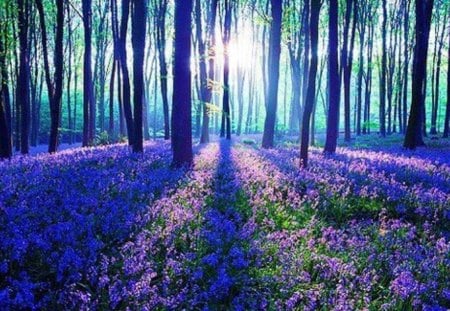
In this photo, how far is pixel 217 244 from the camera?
5398 millimetres

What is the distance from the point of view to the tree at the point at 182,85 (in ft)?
34.5

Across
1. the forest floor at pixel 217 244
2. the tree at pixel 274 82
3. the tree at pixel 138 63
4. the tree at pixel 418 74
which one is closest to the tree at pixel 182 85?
the forest floor at pixel 217 244

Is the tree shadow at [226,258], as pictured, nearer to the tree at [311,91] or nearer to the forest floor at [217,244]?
the forest floor at [217,244]

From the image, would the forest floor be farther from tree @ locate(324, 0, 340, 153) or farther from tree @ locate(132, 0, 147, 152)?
tree @ locate(324, 0, 340, 153)

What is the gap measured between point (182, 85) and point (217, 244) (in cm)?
597

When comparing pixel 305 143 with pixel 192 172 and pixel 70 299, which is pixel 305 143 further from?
pixel 70 299

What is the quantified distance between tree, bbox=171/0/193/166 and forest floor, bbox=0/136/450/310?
187 centimetres

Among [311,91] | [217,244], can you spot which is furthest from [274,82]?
[217,244]

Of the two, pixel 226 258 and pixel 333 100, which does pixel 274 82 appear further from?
pixel 226 258

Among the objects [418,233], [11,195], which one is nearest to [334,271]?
[418,233]

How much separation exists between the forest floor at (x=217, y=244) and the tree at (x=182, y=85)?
6.13ft

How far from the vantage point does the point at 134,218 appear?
19.1 ft

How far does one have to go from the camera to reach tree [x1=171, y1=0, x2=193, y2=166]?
1051cm

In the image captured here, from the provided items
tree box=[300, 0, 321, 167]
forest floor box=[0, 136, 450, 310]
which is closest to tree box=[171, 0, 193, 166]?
forest floor box=[0, 136, 450, 310]
